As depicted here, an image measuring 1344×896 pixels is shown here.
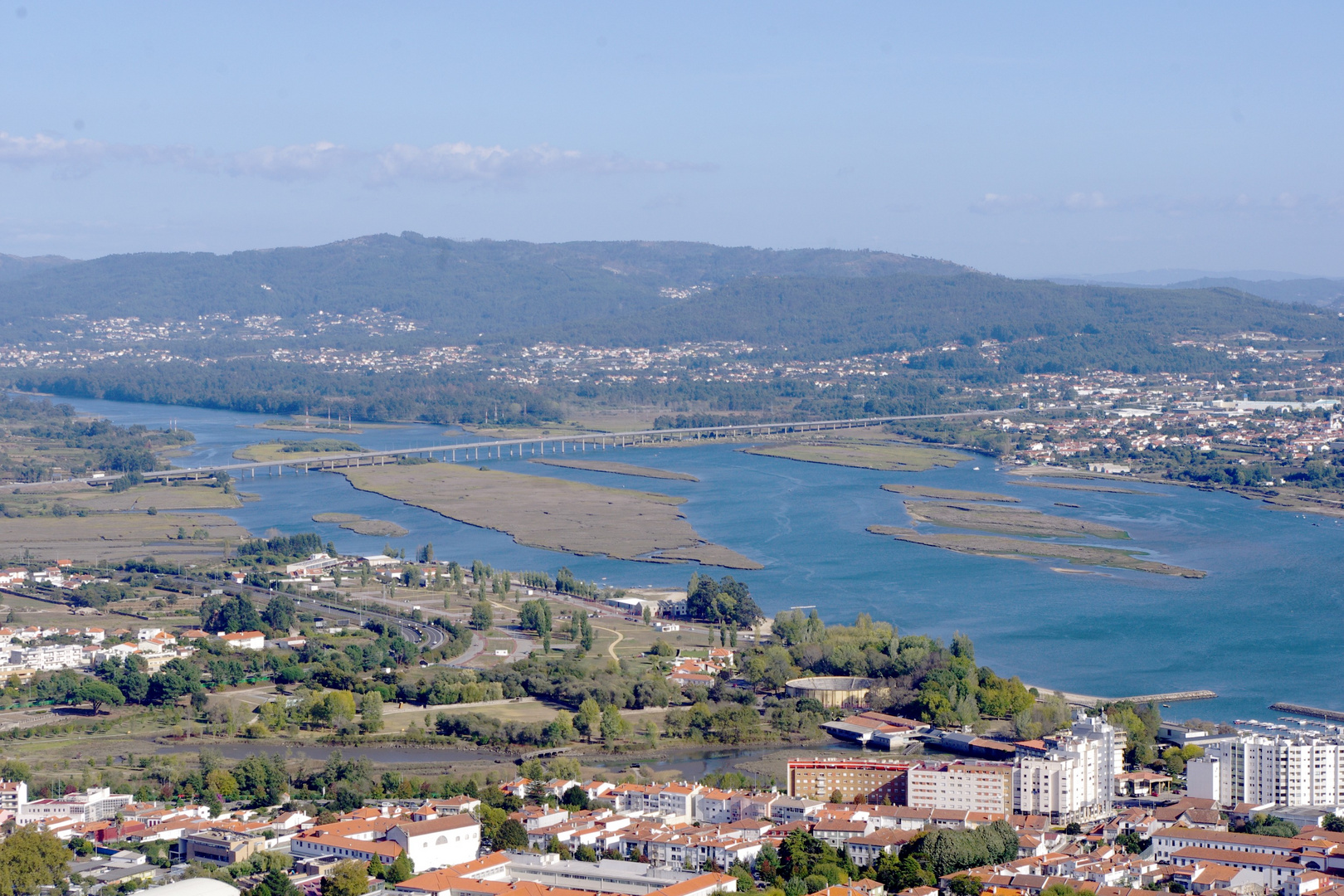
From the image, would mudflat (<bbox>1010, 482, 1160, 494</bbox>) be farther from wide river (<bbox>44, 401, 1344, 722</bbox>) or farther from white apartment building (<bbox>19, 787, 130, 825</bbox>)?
white apartment building (<bbox>19, 787, 130, 825</bbox>)

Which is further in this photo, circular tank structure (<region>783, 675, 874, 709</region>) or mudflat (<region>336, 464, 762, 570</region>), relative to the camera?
mudflat (<region>336, 464, 762, 570</region>)

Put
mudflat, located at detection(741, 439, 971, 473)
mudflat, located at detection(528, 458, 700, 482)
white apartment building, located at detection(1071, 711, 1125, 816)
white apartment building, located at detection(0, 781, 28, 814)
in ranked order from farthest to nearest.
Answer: mudflat, located at detection(741, 439, 971, 473), mudflat, located at detection(528, 458, 700, 482), white apartment building, located at detection(1071, 711, 1125, 816), white apartment building, located at detection(0, 781, 28, 814)

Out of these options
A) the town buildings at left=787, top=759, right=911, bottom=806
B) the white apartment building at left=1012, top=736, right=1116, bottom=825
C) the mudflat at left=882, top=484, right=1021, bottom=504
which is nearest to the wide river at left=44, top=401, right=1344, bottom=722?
the mudflat at left=882, top=484, right=1021, bottom=504

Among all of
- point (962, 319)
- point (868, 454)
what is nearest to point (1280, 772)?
point (868, 454)

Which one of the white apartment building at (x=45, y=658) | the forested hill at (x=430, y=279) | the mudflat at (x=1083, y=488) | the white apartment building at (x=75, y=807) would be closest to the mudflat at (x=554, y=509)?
the mudflat at (x=1083, y=488)

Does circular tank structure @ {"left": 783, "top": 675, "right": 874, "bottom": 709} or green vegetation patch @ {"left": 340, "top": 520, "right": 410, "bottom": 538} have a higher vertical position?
green vegetation patch @ {"left": 340, "top": 520, "right": 410, "bottom": 538}

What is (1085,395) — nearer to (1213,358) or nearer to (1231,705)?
(1213,358)
